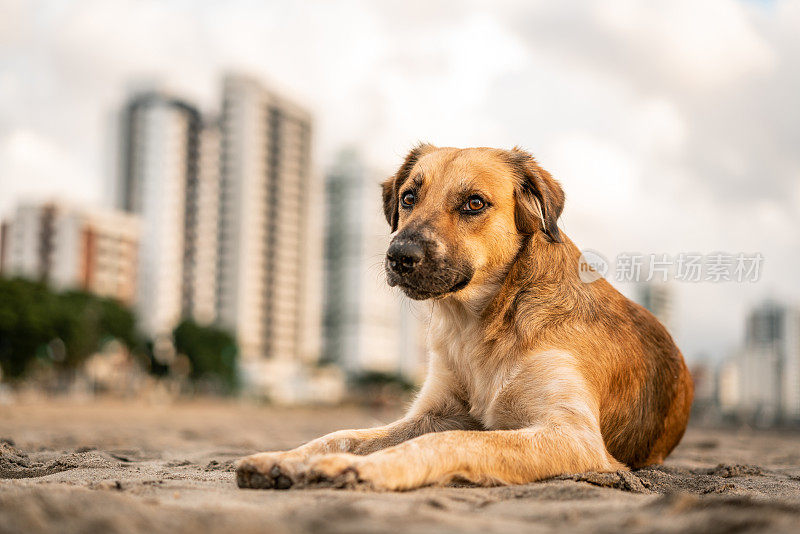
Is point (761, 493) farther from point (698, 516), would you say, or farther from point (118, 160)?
point (118, 160)

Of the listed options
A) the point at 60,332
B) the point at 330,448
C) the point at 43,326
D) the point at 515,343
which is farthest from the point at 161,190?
the point at 330,448

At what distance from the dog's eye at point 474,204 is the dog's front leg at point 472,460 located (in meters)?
1.57

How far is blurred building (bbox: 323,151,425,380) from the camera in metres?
150

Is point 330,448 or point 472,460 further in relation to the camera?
point 330,448

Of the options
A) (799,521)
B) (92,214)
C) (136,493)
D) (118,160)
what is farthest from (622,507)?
(118,160)

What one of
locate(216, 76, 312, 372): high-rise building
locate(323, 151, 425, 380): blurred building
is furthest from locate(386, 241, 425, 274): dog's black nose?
locate(323, 151, 425, 380): blurred building

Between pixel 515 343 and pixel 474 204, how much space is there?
3.28 ft

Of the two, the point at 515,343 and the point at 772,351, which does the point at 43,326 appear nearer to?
the point at 515,343

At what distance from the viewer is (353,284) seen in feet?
502

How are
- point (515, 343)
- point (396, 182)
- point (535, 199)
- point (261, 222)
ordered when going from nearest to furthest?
point (515, 343)
point (535, 199)
point (396, 182)
point (261, 222)

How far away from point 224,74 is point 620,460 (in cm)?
13024

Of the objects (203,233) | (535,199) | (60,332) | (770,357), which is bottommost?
(770,357)

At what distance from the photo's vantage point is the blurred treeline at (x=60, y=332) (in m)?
49.9

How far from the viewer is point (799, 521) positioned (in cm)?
275
